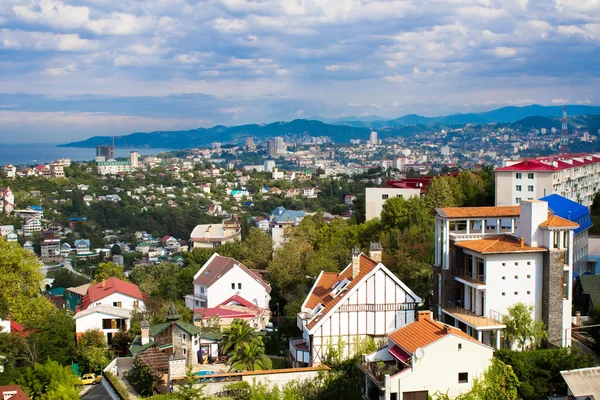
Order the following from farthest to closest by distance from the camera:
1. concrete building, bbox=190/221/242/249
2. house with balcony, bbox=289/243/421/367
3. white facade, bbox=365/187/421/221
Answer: concrete building, bbox=190/221/242/249 → white facade, bbox=365/187/421/221 → house with balcony, bbox=289/243/421/367

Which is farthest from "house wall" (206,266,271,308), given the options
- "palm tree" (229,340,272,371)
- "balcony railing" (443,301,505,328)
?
"balcony railing" (443,301,505,328)

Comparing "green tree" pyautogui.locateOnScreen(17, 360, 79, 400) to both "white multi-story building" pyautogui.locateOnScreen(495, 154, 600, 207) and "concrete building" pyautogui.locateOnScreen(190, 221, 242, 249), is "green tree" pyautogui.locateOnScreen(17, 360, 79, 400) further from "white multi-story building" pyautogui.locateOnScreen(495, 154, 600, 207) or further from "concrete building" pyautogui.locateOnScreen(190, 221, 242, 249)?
"concrete building" pyautogui.locateOnScreen(190, 221, 242, 249)

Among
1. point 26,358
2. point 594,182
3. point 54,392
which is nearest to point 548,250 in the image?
point 54,392

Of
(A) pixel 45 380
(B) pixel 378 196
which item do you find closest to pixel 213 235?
(B) pixel 378 196

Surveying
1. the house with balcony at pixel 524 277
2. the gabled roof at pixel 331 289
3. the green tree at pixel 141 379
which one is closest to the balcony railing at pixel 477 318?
the house with balcony at pixel 524 277

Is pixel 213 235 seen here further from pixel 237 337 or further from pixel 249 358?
pixel 249 358

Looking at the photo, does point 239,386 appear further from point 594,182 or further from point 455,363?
point 594,182
